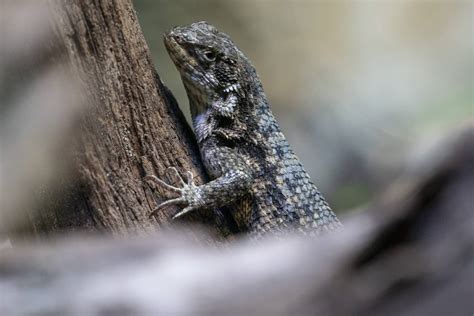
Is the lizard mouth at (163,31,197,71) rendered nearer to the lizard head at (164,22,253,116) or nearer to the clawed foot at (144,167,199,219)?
the lizard head at (164,22,253,116)

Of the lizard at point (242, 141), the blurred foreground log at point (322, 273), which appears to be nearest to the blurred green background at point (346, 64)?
the lizard at point (242, 141)

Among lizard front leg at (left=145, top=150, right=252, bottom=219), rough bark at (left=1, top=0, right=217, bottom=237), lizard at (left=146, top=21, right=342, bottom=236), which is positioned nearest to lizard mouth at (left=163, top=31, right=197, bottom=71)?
lizard at (left=146, top=21, right=342, bottom=236)

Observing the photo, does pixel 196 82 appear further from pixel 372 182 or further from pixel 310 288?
pixel 372 182

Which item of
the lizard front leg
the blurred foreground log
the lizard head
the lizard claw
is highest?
the lizard head

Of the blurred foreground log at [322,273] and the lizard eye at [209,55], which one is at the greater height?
the lizard eye at [209,55]

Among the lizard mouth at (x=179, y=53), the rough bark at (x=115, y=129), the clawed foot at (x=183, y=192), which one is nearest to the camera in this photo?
the rough bark at (x=115, y=129)

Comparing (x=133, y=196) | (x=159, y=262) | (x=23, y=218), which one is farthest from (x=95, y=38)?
(x=159, y=262)

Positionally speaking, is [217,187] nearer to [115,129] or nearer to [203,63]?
[115,129]

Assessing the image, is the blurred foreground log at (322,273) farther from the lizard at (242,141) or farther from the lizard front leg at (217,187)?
the lizard at (242,141)
